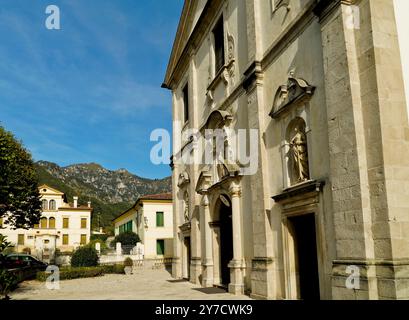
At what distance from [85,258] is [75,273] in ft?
9.61

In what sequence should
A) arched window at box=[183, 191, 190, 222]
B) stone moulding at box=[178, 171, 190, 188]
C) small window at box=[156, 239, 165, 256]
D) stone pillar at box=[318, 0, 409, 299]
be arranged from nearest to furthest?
stone pillar at box=[318, 0, 409, 299]
stone moulding at box=[178, 171, 190, 188]
arched window at box=[183, 191, 190, 222]
small window at box=[156, 239, 165, 256]

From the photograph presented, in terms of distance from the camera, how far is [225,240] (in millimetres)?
14336

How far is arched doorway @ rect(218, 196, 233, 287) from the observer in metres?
13.9

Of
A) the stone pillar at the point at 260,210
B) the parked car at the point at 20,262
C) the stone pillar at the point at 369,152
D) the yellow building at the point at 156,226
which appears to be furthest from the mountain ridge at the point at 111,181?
the stone pillar at the point at 369,152

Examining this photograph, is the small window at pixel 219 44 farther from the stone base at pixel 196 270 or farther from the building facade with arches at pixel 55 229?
the building facade with arches at pixel 55 229

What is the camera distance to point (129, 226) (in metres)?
43.8

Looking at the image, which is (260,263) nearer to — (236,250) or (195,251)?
(236,250)

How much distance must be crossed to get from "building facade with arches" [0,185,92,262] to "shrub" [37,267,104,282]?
1087 inches

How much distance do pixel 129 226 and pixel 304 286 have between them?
36.8 meters

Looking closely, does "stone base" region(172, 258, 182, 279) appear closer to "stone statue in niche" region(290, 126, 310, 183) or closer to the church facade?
the church facade

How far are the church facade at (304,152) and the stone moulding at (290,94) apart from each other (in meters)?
0.03

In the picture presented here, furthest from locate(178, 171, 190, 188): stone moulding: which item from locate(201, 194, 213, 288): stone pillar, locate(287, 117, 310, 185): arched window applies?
locate(287, 117, 310, 185): arched window

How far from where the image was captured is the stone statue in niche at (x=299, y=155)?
28.8ft
